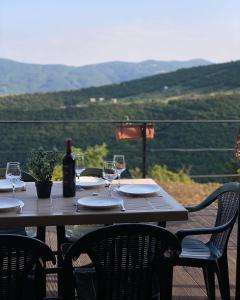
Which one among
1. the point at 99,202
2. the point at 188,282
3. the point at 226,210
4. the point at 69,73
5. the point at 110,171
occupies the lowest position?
the point at 188,282

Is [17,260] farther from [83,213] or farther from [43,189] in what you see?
[43,189]

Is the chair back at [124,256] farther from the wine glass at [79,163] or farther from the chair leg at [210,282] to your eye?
the wine glass at [79,163]

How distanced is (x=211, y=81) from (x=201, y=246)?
48.0 feet

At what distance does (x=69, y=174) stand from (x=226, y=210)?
0.87 m

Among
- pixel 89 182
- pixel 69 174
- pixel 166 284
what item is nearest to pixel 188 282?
pixel 89 182

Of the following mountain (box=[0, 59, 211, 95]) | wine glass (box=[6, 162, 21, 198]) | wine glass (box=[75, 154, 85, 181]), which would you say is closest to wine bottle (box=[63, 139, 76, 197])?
wine glass (box=[75, 154, 85, 181])

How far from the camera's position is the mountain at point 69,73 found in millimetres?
21555

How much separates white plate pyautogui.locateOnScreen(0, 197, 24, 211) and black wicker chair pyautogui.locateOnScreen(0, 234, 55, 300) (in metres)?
0.47

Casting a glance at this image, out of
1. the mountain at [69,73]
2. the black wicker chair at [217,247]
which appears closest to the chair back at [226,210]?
the black wicker chair at [217,247]

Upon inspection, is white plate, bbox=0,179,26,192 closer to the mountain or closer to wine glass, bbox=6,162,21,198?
wine glass, bbox=6,162,21,198

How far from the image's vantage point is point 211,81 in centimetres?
1675

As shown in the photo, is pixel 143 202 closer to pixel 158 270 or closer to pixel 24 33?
pixel 158 270

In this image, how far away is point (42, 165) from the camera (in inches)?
94.4

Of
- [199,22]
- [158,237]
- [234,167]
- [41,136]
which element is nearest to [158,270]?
[158,237]
